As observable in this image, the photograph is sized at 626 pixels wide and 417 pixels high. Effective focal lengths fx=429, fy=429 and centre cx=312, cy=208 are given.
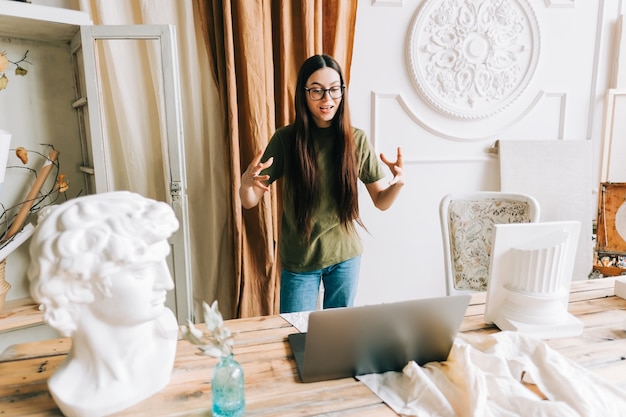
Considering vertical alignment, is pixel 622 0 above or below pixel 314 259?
above

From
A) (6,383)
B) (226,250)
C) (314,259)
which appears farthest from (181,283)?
(6,383)

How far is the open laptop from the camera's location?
36.0 inches

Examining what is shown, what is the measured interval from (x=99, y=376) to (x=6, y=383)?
10.7 inches

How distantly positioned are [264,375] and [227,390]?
0.17 metres

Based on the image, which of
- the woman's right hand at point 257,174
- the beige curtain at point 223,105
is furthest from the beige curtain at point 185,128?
the woman's right hand at point 257,174

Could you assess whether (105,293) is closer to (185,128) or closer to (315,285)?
(315,285)

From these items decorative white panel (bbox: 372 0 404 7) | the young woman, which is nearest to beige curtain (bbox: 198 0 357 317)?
decorative white panel (bbox: 372 0 404 7)

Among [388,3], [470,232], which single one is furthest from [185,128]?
[470,232]

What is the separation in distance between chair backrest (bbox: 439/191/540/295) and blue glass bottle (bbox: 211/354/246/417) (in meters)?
1.31

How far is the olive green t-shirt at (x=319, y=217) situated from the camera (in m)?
1.71

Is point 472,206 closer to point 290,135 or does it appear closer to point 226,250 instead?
point 290,135

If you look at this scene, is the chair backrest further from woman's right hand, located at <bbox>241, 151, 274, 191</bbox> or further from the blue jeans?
woman's right hand, located at <bbox>241, 151, 274, 191</bbox>

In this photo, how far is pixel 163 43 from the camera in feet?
5.81

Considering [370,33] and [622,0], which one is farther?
[622,0]
